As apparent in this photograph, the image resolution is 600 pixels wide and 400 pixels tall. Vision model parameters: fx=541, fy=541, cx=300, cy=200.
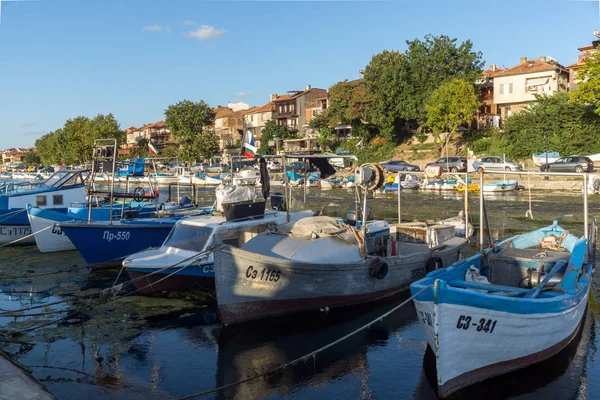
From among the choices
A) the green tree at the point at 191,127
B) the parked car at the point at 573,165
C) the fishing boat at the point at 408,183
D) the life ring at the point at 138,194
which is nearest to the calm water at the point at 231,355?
the life ring at the point at 138,194

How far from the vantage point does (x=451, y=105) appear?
169ft

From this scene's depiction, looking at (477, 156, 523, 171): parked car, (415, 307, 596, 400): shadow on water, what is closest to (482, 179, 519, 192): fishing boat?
(477, 156, 523, 171): parked car

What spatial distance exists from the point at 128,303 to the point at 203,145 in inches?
2590

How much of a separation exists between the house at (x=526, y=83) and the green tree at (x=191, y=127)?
129 ft

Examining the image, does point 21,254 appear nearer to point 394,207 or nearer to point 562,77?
point 394,207

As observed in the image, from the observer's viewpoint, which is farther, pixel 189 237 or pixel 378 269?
pixel 189 237

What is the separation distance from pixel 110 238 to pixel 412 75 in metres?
46.7

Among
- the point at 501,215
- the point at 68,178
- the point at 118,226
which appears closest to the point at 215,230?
the point at 118,226

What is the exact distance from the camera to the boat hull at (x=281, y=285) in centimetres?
1072

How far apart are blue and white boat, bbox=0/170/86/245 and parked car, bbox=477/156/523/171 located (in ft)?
104

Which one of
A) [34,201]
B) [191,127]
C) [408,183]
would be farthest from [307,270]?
[191,127]

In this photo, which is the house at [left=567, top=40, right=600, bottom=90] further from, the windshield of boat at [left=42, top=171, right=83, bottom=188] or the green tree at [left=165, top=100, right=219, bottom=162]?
the windshield of boat at [left=42, top=171, right=83, bottom=188]

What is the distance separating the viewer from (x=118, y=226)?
53.9ft

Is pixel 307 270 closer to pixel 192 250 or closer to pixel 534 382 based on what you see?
pixel 192 250
